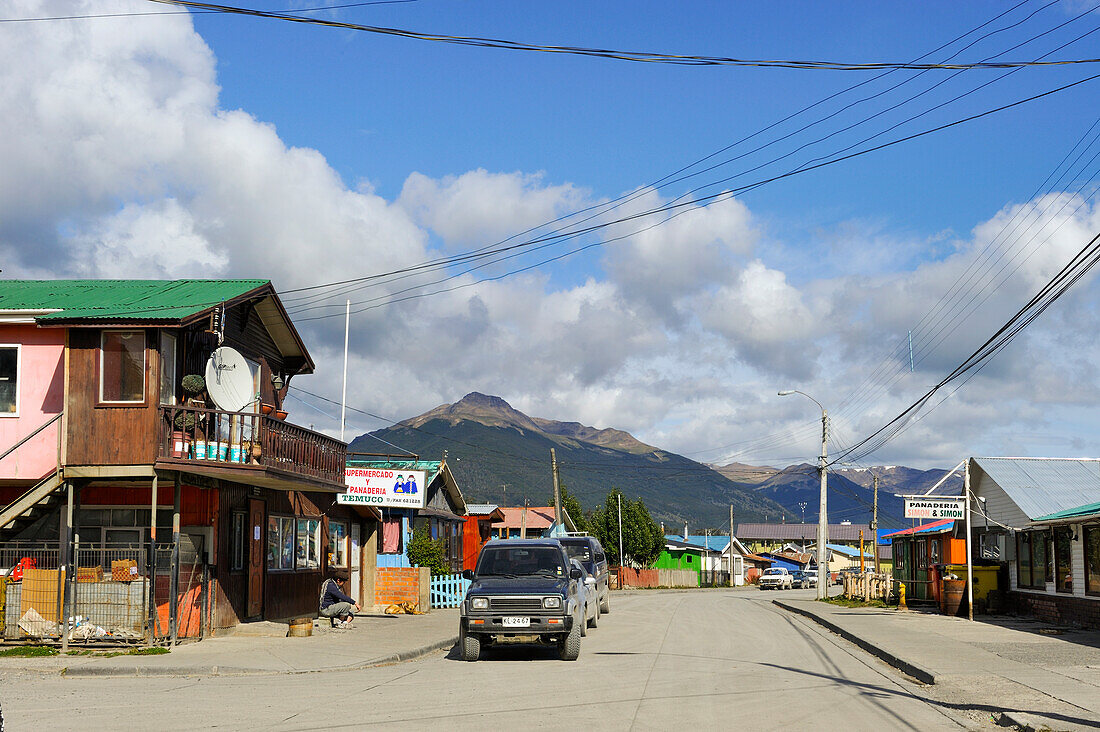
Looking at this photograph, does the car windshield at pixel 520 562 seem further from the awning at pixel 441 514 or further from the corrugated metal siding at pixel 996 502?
the awning at pixel 441 514

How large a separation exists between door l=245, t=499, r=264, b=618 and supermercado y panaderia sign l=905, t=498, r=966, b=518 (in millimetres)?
16701

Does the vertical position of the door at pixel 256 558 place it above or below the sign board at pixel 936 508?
below

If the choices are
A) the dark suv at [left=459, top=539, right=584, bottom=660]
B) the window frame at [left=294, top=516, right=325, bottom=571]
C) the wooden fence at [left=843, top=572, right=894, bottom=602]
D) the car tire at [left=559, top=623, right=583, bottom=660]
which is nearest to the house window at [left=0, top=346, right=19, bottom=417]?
the window frame at [left=294, top=516, right=325, bottom=571]

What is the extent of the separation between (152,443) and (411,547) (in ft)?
69.7

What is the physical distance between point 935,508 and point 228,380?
19117 mm

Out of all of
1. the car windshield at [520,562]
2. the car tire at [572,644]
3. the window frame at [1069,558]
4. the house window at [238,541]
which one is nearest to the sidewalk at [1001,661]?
the window frame at [1069,558]

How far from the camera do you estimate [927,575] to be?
126 ft

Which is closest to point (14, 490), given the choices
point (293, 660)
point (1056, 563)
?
point (293, 660)

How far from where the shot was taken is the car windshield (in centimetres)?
1866

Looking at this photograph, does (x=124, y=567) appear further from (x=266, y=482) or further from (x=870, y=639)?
(x=870, y=639)

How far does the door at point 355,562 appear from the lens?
3156cm

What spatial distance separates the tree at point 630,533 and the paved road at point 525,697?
69.4 meters

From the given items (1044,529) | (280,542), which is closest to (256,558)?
(280,542)

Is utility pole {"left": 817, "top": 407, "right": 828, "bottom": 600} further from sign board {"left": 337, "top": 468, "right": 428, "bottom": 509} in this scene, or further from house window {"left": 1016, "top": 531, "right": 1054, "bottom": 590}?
sign board {"left": 337, "top": 468, "right": 428, "bottom": 509}
